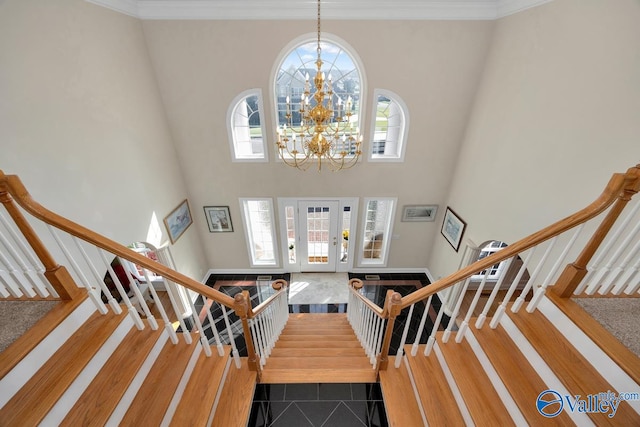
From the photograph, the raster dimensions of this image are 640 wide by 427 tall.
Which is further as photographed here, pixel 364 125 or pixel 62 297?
pixel 364 125

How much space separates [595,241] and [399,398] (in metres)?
1.72

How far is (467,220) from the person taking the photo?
4383 mm

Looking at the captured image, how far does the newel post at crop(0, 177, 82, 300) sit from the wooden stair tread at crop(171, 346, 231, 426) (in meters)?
1.03

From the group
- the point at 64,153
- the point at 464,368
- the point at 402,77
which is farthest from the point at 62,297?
the point at 402,77

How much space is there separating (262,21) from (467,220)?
456 cm

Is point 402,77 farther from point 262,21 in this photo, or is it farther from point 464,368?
point 464,368

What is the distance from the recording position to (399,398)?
2.02 metres

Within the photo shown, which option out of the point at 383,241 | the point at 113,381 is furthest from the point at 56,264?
the point at 383,241

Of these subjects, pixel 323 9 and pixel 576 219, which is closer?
pixel 576 219

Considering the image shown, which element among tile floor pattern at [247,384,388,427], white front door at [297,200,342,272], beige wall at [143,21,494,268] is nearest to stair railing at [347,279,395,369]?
tile floor pattern at [247,384,388,427]

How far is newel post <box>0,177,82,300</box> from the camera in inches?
55.1

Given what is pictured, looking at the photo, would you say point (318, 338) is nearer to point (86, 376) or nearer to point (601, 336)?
point (86, 376)

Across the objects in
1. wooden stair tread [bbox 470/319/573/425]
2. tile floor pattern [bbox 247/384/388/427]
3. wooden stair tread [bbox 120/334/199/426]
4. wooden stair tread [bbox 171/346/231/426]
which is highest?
wooden stair tread [bbox 470/319/573/425]

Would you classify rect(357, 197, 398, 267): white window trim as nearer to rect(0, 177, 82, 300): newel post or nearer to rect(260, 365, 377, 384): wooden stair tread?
rect(260, 365, 377, 384): wooden stair tread
